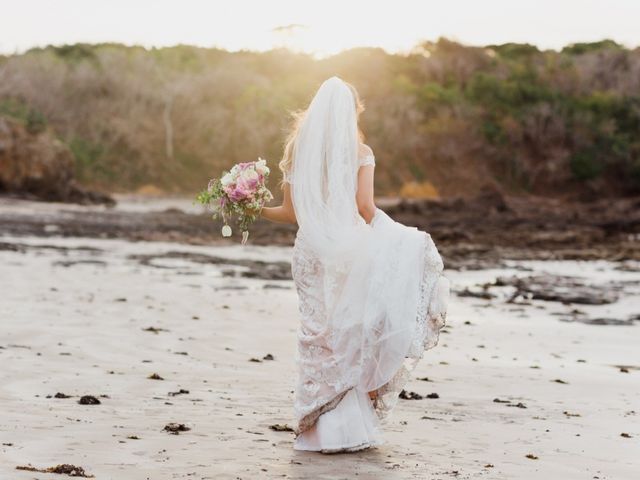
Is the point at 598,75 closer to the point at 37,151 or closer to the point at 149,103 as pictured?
the point at 149,103

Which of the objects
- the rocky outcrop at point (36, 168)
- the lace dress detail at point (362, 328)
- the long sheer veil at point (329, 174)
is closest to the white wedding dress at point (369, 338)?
the lace dress detail at point (362, 328)

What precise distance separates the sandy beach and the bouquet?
122 centimetres

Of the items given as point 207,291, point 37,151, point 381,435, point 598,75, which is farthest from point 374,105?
point 381,435

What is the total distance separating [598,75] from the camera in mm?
66875

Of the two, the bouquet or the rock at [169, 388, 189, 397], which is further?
the rock at [169, 388, 189, 397]

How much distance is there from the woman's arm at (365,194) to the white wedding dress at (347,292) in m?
0.03

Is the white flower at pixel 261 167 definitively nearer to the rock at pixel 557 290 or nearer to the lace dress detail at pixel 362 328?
the lace dress detail at pixel 362 328

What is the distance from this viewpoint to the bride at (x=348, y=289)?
598cm

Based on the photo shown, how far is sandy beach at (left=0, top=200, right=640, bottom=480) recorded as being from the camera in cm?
555

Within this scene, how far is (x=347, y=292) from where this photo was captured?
19.8ft

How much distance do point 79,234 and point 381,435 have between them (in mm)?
19949

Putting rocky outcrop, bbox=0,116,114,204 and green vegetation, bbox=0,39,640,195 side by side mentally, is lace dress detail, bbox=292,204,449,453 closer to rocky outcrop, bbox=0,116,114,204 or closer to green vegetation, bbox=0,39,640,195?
rocky outcrop, bbox=0,116,114,204

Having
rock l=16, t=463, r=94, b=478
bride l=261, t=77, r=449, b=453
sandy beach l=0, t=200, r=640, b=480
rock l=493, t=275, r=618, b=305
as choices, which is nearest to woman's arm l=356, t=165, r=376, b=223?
bride l=261, t=77, r=449, b=453

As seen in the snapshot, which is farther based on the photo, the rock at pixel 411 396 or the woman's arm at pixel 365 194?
the rock at pixel 411 396
